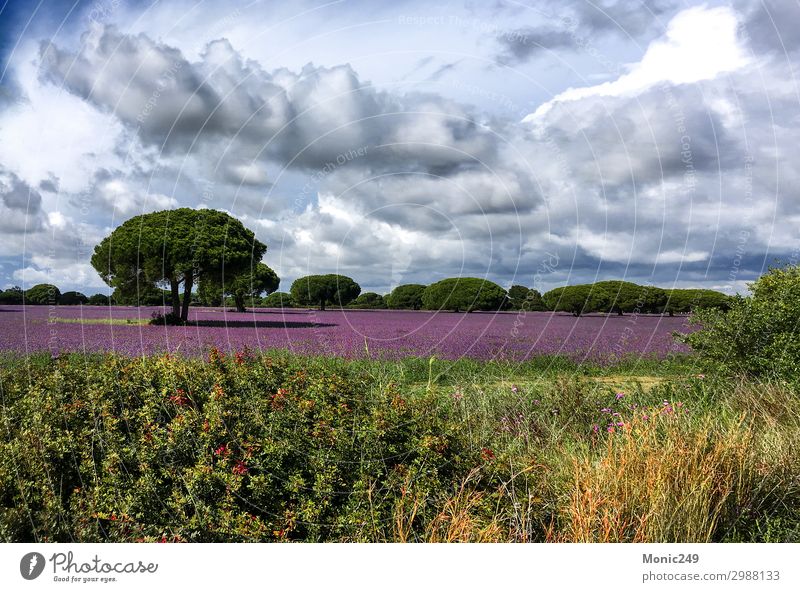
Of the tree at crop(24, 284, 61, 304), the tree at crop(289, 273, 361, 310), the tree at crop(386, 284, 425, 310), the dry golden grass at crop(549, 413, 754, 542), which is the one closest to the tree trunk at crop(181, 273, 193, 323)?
the tree at crop(289, 273, 361, 310)

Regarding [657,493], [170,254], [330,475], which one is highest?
[170,254]

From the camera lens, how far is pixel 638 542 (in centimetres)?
439

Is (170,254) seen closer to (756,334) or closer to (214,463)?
(214,463)

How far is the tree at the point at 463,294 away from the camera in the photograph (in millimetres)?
14344

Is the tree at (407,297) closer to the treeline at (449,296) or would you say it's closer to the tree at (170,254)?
the treeline at (449,296)

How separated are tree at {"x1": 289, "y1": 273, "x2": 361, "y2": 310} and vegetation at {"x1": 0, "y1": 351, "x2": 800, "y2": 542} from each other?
7.64 m

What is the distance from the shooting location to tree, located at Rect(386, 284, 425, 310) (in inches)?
543

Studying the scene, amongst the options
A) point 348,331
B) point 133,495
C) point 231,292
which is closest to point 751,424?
point 133,495

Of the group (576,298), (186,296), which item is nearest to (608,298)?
(576,298)

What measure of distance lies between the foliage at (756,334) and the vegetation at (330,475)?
10.4 feet

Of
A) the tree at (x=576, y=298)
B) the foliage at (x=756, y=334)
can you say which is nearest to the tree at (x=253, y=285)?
the tree at (x=576, y=298)
